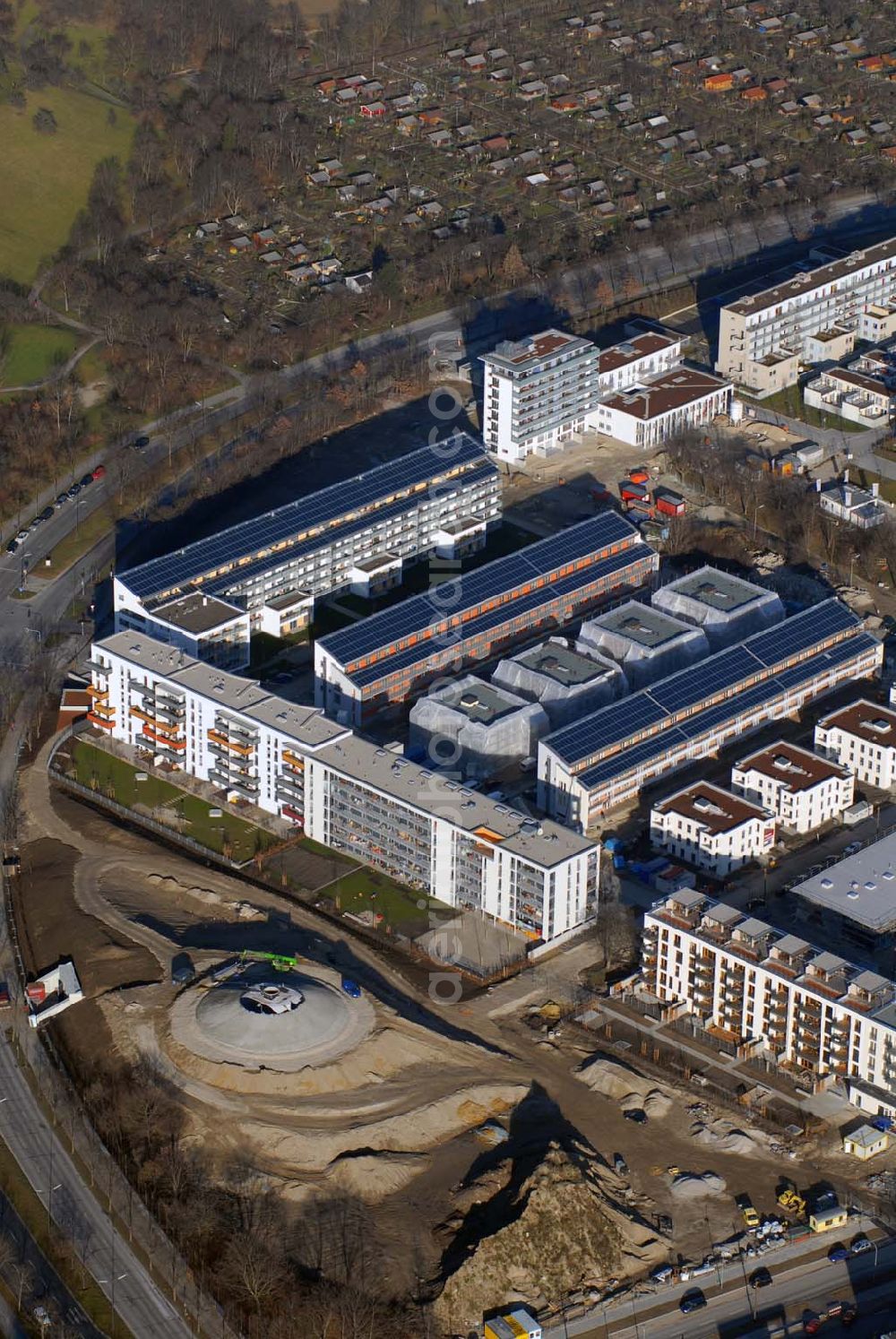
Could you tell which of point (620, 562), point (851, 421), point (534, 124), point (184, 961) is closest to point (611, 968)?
point (184, 961)

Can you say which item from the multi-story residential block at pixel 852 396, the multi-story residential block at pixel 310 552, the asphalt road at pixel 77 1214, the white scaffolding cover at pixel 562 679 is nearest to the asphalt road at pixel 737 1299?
the asphalt road at pixel 77 1214

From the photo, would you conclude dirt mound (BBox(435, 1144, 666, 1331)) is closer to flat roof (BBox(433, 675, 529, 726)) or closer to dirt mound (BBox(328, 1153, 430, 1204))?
dirt mound (BBox(328, 1153, 430, 1204))

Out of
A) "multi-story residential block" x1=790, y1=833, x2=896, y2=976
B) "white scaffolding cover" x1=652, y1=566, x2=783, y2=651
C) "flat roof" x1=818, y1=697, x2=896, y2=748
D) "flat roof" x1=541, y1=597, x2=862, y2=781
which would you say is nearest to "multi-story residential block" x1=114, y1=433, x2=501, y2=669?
"white scaffolding cover" x1=652, y1=566, x2=783, y2=651

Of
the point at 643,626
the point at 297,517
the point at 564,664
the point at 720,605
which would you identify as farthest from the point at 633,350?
the point at 564,664

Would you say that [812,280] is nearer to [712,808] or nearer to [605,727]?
[605,727]

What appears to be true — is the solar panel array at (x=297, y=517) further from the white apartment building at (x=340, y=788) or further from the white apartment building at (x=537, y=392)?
the white apartment building at (x=340, y=788)

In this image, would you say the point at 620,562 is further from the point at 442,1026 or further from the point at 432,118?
the point at 432,118
